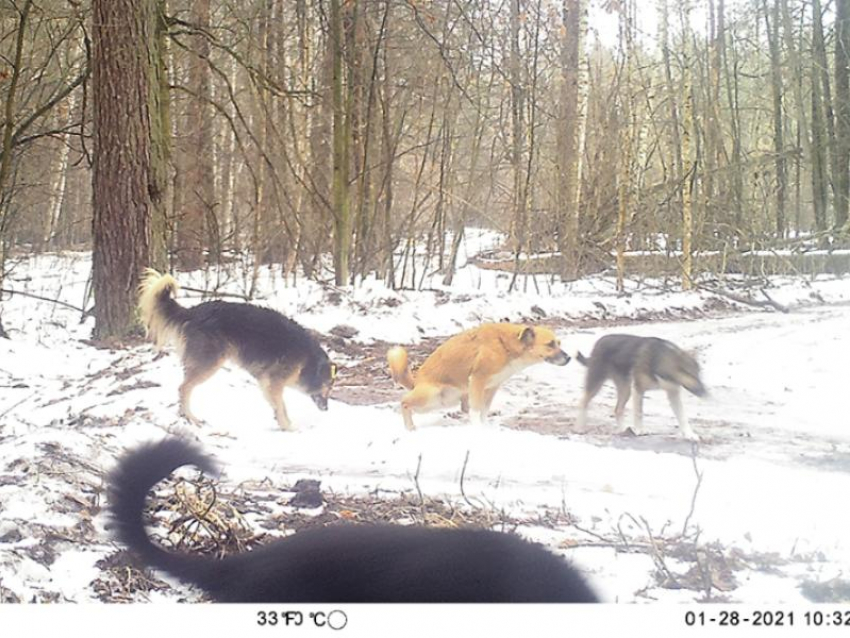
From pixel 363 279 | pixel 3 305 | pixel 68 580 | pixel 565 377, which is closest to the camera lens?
pixel 68 580

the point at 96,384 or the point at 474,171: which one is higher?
the point at 474,171

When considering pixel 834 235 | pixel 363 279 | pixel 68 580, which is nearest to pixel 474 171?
pixel 363 279

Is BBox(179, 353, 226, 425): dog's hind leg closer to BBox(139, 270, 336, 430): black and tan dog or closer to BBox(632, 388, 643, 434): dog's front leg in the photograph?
BBox(139, 270, 336, 430): black and tan dog

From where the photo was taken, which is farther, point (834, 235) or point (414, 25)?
point (414, 25)

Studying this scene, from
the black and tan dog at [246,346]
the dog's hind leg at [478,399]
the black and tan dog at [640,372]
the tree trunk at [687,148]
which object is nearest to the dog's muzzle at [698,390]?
the black and tan dog at [640,372]

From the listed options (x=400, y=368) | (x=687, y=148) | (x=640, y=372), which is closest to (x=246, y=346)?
(x=400, y=368)

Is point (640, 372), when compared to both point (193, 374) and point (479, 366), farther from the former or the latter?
point (193, 374)

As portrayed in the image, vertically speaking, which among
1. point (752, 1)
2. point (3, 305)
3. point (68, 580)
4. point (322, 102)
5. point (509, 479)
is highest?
point (752, 1)

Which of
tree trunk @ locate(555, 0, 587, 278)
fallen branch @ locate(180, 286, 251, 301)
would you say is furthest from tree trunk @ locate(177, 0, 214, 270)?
tree trunk @ locate(555, 0, 587, 278)

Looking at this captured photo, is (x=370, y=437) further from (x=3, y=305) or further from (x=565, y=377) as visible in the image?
(x=3, y=305)
